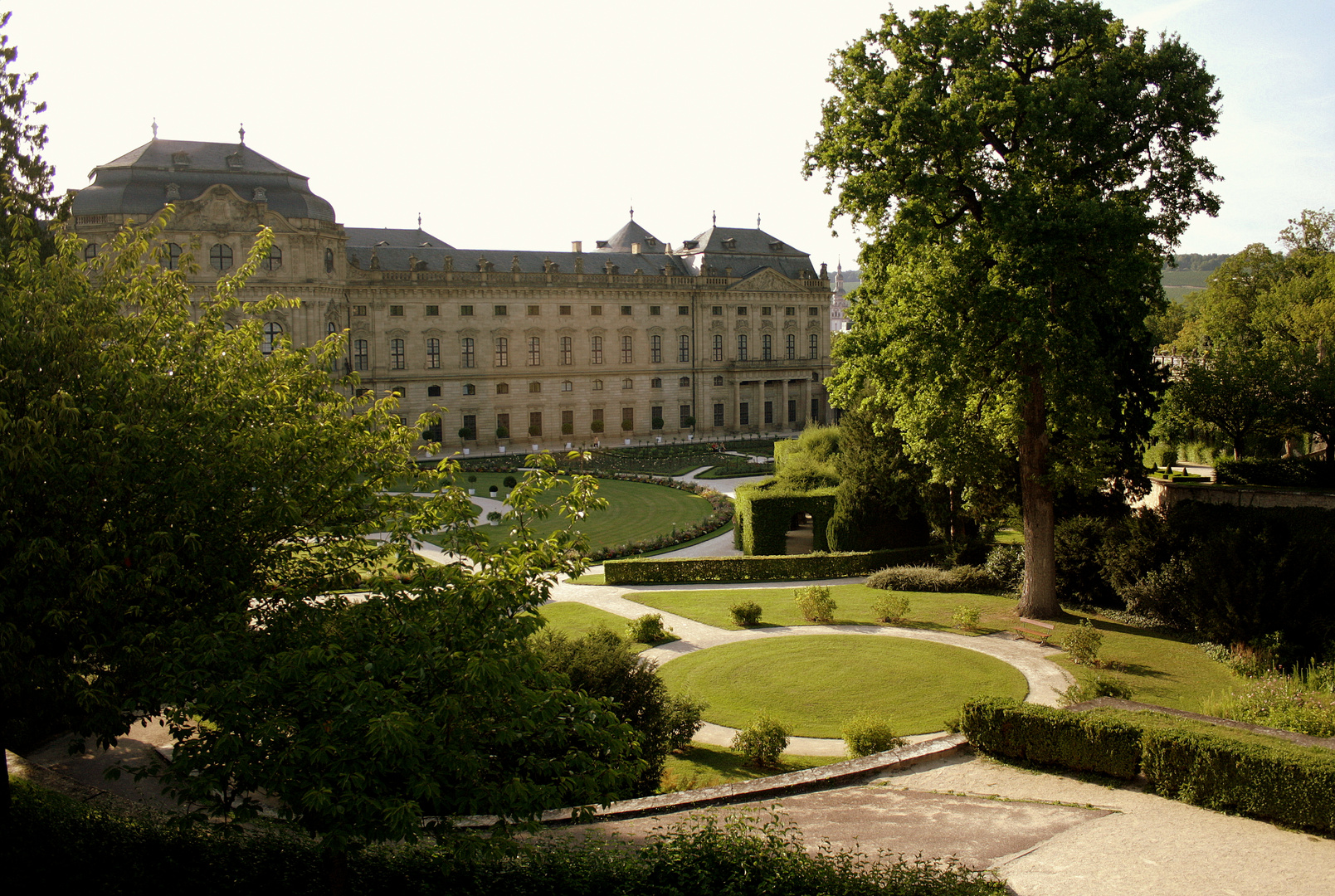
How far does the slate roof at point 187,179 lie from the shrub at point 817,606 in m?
46.1

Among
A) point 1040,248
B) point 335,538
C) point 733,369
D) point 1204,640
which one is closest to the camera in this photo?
point 335,538

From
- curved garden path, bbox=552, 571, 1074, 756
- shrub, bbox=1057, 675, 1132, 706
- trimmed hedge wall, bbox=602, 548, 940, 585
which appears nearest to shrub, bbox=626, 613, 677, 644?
curved garden path, bbox=552, 571, 1074, 756

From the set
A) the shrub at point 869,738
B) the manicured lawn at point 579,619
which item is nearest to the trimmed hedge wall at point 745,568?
the manicured lawn at point 579,619

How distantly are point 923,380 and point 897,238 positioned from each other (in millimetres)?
3291

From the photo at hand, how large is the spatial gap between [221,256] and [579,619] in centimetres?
4230

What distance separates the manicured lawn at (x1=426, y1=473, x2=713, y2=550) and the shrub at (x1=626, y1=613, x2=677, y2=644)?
9931 mm

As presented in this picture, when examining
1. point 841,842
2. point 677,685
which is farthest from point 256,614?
point 677,685

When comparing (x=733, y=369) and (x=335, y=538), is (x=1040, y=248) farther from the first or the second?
(x=733, y=369)

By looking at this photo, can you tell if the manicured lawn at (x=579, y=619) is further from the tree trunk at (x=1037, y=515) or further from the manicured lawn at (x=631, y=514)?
the tree trunk at (x=1037, y=515)

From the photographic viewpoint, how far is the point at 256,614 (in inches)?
377

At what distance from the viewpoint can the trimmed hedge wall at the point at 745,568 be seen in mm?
28703

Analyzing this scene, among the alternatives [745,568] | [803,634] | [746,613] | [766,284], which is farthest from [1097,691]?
[766,284]

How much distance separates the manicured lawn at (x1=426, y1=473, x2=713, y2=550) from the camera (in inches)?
1393

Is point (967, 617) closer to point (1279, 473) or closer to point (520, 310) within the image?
point (1279, 473)
